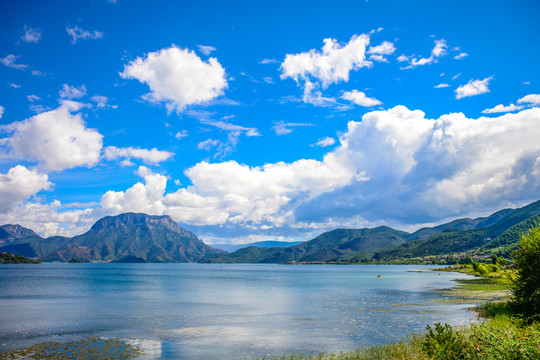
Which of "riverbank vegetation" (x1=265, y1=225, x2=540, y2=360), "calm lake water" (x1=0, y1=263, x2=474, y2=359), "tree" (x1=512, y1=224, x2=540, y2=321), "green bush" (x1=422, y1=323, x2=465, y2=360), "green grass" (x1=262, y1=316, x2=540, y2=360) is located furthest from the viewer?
"calm lake water" (x1=0, y1=263, x2=474, y2=359)

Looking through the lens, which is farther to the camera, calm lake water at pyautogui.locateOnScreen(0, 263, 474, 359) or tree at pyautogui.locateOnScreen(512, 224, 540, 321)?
calm lake water at pyautogui.locateOnScreen(0, 263, 474, 359)

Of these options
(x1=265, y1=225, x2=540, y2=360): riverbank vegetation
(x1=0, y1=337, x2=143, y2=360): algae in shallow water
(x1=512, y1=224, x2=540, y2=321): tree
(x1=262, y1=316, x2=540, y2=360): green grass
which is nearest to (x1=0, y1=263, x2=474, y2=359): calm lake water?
(x1=0, y1=337, x2=143, y2=360): algae in shallow water

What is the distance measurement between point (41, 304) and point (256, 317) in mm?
49710

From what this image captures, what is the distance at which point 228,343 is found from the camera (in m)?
44.4

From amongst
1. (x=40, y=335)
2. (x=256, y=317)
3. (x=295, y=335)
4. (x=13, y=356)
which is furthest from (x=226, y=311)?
(x=13, y=356)

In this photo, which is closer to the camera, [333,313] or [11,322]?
[11,322]

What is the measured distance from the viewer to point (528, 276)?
4156cm

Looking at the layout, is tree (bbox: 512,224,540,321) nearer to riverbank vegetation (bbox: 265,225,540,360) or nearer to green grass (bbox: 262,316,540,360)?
riverbank vegetation (bbox: 265,225,540,360)

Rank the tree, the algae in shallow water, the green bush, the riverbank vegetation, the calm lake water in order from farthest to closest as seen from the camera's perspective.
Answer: the calm lake water
the tree
the algae in shallow water
the green bush
the riverbank vegetation

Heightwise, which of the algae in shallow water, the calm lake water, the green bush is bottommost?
the calm lake water

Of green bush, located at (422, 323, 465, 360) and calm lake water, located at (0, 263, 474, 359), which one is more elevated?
green bush, located at (422, 323, 465, 360)

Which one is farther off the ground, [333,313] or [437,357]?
[437,357]

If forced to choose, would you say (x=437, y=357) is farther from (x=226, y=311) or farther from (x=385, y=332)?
(x=226, y=311)

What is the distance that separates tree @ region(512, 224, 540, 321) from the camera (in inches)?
1603
